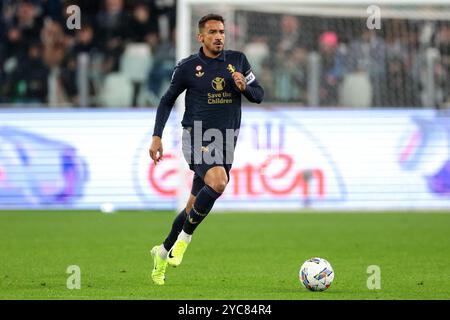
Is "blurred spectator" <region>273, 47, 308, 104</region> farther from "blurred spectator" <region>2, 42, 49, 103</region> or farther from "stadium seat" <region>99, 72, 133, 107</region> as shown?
"blurred spectator" <region>2, 42, 49, 103</region>

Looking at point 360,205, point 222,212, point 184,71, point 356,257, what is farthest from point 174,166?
point 184,71

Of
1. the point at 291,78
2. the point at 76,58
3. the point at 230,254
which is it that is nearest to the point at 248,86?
the point at 230,254

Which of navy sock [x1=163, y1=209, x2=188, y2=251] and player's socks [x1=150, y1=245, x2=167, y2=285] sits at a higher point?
navy sock [x1=163, y1=209, x2=188, y2=251]

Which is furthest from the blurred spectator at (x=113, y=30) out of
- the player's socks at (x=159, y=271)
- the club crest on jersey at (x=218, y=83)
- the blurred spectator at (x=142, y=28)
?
the player's socks at (x=159, y=271)

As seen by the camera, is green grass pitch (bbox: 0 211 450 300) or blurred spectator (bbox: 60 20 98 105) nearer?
green grass pitch (bbox: 0 211 450 300)

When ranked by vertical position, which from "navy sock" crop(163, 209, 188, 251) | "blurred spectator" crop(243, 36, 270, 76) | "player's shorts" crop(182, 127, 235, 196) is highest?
"blurred spectator" crop(243, 36, 270, 76)

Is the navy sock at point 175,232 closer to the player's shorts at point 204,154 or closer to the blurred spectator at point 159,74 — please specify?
the player's shorts at point 204,154

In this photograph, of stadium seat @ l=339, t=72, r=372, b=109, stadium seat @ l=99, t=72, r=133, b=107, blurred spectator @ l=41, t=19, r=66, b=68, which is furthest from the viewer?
blurred spectator @ l=41, t=19, r=66, b=68

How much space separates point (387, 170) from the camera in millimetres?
17844

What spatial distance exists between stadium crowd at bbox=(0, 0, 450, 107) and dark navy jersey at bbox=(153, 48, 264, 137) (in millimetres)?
8701

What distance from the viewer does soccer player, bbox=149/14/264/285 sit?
955 cm

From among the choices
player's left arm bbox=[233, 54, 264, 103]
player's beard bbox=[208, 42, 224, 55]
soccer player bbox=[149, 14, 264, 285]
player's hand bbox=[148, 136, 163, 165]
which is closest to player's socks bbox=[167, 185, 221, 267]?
soccer player bbox=[149, 14, 264, 285]
